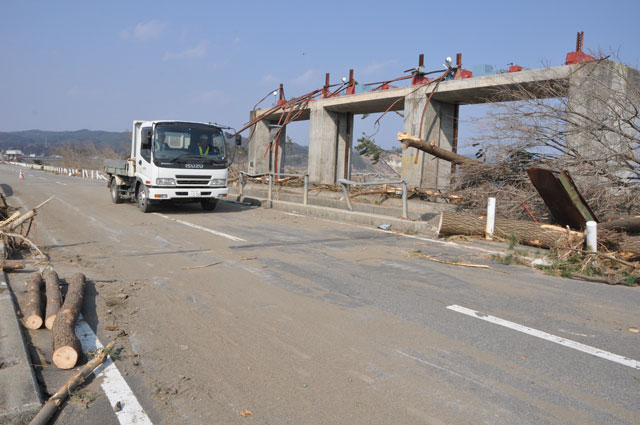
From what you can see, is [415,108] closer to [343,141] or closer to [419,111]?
[419,111]

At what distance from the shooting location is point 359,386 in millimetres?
3400

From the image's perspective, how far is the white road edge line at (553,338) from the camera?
3.93 metres

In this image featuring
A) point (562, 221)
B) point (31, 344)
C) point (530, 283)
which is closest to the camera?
point (31, 344)

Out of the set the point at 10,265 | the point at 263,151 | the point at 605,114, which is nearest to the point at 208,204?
the point at 10,265

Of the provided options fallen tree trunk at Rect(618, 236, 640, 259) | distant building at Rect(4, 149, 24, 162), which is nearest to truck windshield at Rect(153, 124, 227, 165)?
fallen tree trunk at Rect(618, 236, 640, 259)

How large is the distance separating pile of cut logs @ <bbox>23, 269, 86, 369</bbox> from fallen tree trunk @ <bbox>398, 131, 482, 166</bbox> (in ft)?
29.8

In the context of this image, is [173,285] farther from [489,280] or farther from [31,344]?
[489,280]

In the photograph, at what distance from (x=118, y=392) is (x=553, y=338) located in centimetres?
372

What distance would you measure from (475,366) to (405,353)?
1.84 ft

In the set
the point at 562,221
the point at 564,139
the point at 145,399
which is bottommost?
the point at 145,399

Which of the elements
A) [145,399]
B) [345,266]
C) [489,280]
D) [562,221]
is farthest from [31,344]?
[562,221]

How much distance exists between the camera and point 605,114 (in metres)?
10.6

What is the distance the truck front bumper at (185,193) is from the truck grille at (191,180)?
170mm

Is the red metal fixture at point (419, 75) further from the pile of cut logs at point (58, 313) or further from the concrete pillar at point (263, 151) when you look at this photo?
the pile of cut logs at point (58, 313)
